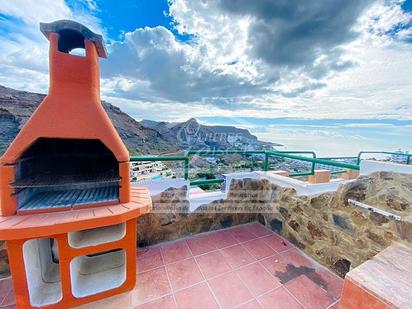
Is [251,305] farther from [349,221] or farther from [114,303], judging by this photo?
[349,221]

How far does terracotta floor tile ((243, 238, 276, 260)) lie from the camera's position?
2.27 metres

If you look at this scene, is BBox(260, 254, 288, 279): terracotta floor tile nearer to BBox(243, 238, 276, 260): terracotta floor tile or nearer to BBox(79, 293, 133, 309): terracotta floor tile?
BBox(243, 238, 276, 260): terracotta floor tile

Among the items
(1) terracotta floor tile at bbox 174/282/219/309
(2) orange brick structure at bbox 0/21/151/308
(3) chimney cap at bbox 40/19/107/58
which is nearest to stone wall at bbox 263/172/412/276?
(1) terracotta floor tile at bbox 174/282/219/309

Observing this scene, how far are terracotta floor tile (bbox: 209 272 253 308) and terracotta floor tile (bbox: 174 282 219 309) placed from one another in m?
0.07

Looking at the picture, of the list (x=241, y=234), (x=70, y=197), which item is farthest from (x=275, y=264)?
(x=70, y=197)

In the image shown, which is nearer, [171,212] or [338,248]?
[338,248]

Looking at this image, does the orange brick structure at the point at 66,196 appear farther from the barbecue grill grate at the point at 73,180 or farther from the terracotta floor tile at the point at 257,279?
the terracotta floor tile at the point at 257,279

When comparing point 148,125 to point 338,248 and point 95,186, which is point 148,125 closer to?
point 95,186

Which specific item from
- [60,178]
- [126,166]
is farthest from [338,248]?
[60,178]

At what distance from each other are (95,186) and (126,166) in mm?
715

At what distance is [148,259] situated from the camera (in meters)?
2.10

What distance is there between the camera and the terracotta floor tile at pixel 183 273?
1766mm

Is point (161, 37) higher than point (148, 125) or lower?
higher

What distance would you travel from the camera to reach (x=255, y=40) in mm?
3229
